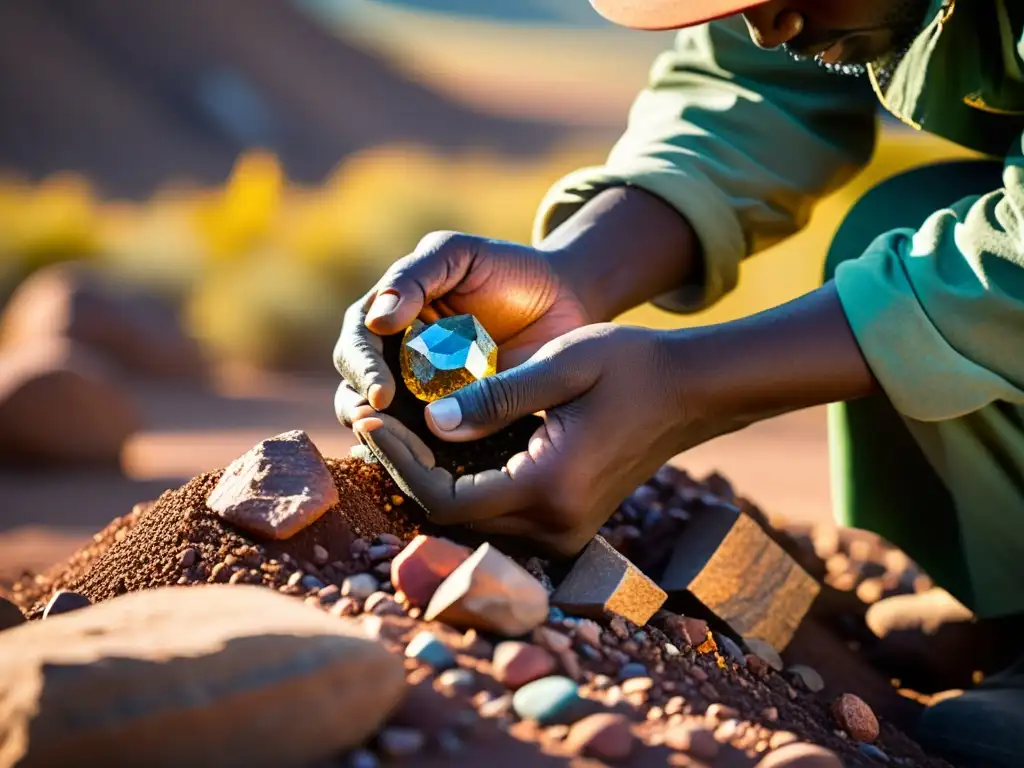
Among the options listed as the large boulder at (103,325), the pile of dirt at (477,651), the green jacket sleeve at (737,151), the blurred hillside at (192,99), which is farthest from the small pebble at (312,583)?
the blurred hillside at (192,99)

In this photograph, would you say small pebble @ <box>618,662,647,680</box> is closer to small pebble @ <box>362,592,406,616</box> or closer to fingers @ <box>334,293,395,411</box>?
small pebble @ <box>362,592,406,616</box>

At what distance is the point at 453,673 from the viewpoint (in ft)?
4.97

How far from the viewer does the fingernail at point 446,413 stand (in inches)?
74.0

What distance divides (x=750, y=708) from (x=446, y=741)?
0.55 metres

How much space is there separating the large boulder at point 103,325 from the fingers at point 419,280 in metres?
3.74

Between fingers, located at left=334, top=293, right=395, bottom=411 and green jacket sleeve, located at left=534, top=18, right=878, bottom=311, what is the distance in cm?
70

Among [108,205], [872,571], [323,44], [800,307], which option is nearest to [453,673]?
[800,307]

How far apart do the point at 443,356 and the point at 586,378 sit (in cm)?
24

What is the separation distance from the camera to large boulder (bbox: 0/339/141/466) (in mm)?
3998

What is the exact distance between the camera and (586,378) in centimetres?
193

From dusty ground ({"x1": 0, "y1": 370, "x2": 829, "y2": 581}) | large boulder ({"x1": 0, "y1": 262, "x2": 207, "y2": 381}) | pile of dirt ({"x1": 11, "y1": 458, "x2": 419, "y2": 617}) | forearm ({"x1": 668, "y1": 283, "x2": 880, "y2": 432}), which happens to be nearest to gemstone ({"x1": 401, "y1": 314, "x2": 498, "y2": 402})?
pile of dirt ({"x1": 11, "y1": 458, "x2": 419, "y2": 617})

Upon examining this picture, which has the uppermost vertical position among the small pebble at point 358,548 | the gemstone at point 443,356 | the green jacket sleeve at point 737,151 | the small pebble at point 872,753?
the green jacket sleeve at point 737,151

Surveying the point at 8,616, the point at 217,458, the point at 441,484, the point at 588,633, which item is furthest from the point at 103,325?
the point at 588,633

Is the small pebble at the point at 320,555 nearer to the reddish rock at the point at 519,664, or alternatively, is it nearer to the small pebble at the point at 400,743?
the reddish rock at the point at 519,664
